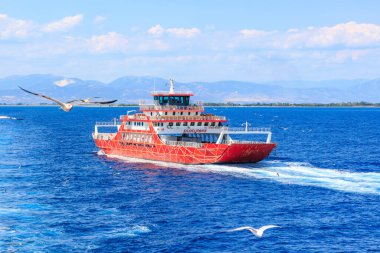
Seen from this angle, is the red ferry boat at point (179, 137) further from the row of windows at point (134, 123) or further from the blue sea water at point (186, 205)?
the blue sea water at point (186, 205)

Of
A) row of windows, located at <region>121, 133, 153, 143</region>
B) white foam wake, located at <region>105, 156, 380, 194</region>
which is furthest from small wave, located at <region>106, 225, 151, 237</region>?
row of windows, located at <region>121, 133, 153, 143</region>

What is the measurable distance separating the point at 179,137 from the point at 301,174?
2373 cm

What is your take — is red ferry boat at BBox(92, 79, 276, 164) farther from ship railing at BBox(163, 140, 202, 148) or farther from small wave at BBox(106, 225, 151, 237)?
small wave at BBox(106, 225, 151, 237)

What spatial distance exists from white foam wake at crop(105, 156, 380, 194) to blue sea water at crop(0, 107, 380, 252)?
118 mm

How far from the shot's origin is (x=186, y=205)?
5572cm

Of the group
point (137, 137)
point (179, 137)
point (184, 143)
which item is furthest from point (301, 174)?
point (137, 137)

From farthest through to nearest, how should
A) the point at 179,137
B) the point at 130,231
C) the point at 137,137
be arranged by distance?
the point at 179,137 → the point at 137,137 → the point at 130,231

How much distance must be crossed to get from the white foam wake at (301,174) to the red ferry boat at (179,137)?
1.53 metres

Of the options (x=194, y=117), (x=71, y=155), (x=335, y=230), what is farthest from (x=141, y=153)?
(x=335, y=230)

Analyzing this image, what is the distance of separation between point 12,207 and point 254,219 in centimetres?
2281

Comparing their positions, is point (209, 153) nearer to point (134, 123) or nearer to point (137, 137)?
point (137, 137)

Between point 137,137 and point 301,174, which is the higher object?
point 137,137

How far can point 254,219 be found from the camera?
49.6 m

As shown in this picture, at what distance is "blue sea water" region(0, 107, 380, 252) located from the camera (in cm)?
4306
